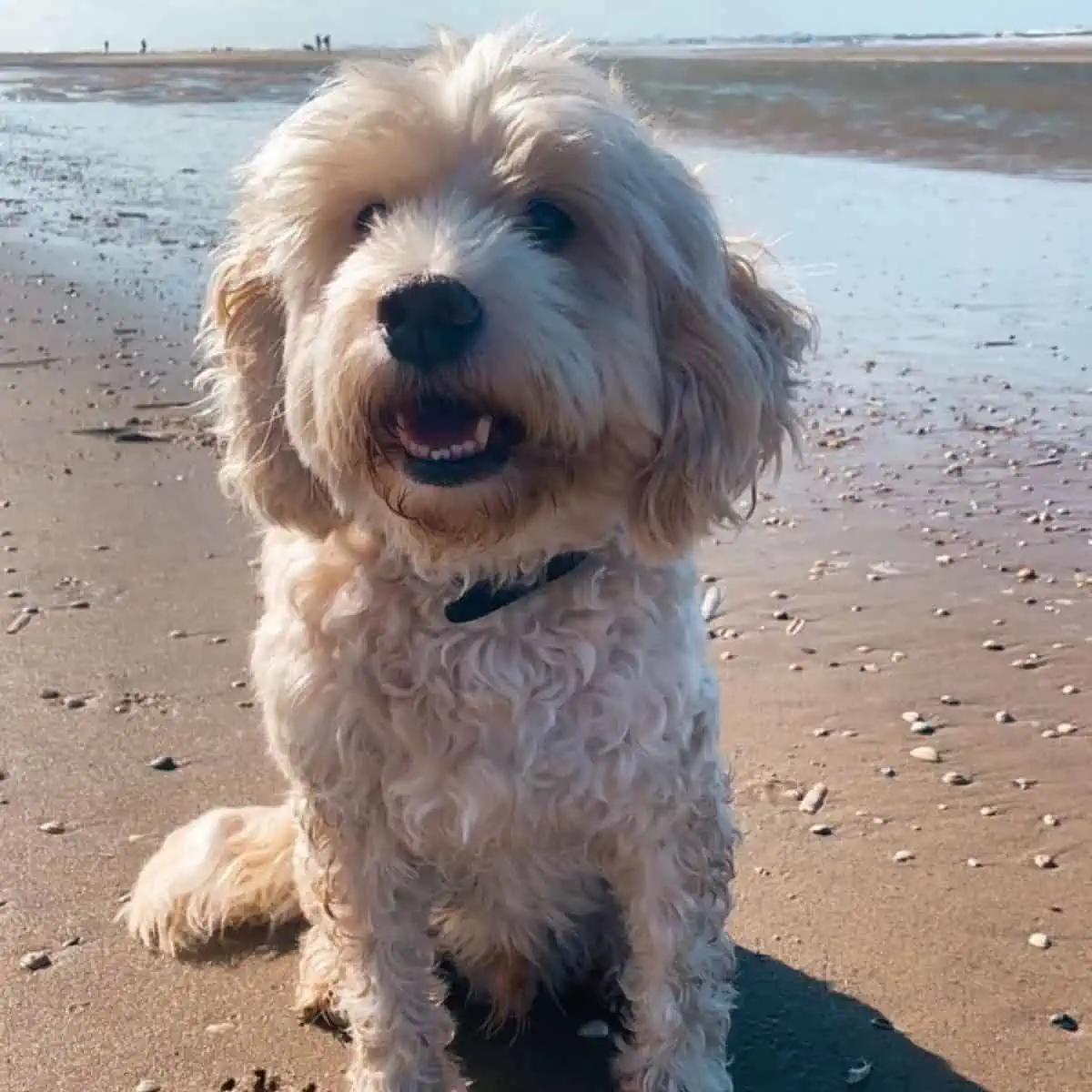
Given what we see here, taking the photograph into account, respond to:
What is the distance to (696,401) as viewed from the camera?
2.46 meters

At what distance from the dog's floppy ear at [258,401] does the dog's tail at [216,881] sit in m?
0.86

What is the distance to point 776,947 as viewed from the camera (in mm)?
3207

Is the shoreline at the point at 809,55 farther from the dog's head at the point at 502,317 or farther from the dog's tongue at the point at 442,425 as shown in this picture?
the dog's tongue at the point at 442,425

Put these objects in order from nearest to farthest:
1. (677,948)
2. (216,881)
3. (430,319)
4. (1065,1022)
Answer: (430,319) → (677,948) → (1065,1022) → (216,881)

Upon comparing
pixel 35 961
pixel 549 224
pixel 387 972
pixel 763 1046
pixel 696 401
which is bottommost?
pixel 763 1046

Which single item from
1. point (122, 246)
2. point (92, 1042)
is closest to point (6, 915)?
point (92, 1042)

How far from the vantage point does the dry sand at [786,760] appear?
2.94 meters

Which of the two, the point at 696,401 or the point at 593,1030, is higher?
the point at 696,401

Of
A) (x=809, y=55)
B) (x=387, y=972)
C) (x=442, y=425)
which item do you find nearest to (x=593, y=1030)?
(x=387, y=972)

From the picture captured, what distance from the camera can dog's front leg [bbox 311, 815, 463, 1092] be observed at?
8.82ft

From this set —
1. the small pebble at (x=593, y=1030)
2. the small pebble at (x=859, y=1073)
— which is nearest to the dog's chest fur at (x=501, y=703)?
the small pebble at (x=593, y=1030)

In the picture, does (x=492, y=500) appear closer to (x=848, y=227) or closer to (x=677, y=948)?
(x=677, y=948)

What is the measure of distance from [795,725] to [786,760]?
0.19 meters

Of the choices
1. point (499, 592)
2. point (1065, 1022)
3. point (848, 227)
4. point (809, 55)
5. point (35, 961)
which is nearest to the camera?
point (499, 592)
